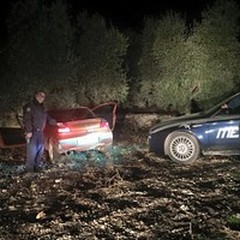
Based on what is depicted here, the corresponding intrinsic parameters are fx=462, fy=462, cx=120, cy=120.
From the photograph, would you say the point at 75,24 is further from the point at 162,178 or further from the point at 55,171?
the point at 162,178

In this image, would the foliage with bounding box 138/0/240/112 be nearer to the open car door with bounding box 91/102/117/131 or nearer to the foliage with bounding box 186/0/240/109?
the foliage with bounding box 186/0/240/109

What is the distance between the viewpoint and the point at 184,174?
28.6 ft

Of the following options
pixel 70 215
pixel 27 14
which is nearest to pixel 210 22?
pixel 27 14

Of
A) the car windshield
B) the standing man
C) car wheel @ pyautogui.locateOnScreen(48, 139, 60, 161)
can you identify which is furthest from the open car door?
the standing man

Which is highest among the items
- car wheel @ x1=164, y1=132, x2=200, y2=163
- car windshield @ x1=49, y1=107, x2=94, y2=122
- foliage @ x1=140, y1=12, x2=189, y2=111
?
foliage @ x1=140, y1=12, x2=189, y2=111

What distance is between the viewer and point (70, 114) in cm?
1062

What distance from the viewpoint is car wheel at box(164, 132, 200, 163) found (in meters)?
9.63

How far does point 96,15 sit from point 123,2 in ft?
74.7

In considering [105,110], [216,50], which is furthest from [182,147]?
[105,110]

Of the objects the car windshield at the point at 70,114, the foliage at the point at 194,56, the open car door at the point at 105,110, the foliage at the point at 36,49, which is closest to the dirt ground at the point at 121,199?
the car windshield at the point at 70,114

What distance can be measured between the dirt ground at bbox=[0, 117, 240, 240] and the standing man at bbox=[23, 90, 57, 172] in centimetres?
31

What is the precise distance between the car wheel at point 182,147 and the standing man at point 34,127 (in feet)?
8.71

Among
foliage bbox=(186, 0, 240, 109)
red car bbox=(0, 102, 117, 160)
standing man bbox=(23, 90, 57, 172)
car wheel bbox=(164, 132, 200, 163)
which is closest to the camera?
standing man bbox=(23, 90, 57, 172)

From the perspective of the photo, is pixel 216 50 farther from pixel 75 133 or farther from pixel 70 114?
pixel 75 133
